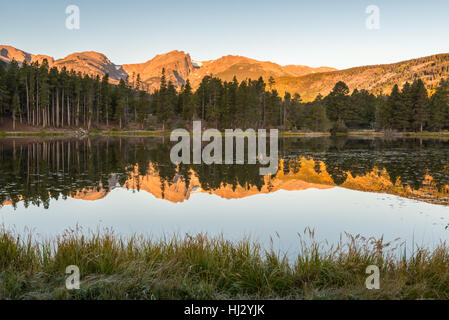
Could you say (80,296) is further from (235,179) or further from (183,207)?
(235,179)

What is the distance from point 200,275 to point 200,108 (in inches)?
3747

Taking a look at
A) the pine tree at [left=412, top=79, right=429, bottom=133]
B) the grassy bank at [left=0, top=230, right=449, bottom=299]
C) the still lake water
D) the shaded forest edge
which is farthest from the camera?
the pine tree at [left=412, top=79, right=429, bottom=133]

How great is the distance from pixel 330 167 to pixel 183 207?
1664 cm

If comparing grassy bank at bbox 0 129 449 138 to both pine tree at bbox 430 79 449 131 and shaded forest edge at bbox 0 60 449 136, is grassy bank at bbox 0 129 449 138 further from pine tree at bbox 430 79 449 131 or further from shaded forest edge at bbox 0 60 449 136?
pine tree at bbox 430 79 449 131

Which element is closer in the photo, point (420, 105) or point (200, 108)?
point (420, 105)

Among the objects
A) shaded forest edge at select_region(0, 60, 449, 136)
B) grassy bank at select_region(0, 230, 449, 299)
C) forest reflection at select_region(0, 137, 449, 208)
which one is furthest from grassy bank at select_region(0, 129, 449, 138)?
grassy bank at select_region(0, 230, 449, 299)

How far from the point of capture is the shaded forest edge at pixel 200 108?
271ft

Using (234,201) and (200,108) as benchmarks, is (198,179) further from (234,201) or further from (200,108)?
(200,108)

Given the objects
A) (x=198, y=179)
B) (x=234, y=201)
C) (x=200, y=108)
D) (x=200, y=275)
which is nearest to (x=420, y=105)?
(x=200, y=108)

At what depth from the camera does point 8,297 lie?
16.1 ft

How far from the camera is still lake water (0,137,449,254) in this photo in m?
10.7

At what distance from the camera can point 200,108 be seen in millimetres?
99438

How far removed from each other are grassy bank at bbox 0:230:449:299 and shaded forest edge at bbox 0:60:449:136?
269 feet
